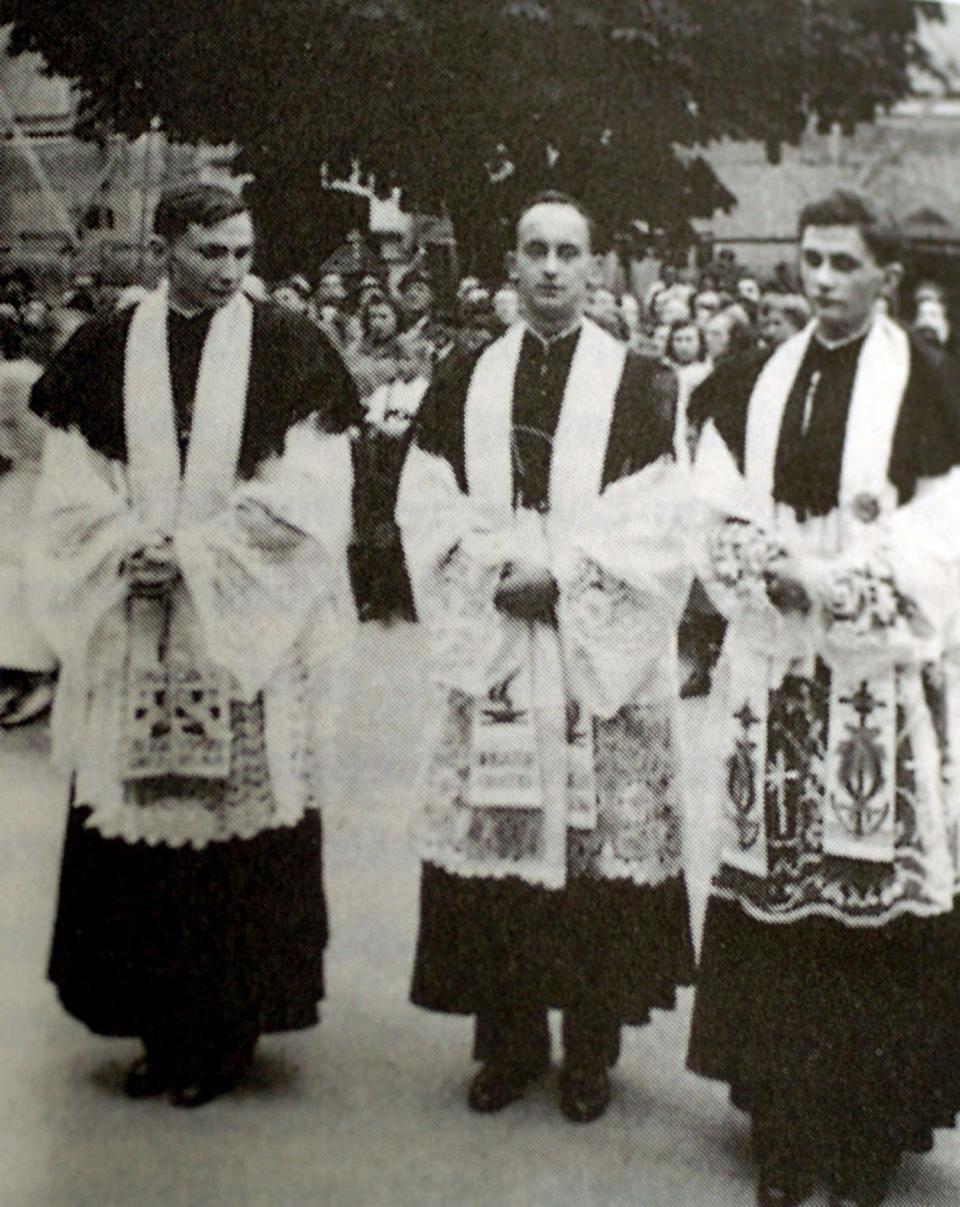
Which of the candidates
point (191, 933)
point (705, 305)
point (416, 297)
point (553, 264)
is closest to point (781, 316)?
point (705, 305)

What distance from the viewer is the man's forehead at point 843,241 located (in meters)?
2.40

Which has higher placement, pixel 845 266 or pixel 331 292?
pixel 845 266

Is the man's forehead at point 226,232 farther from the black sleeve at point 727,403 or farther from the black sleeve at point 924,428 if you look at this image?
the black sleeve at point 924,428

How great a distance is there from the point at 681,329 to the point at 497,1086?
1.33 m

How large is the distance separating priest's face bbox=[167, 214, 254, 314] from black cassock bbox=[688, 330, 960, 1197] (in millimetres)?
821

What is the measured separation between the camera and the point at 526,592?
233 cm

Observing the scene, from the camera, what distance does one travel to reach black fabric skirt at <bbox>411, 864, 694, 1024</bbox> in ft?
7.70

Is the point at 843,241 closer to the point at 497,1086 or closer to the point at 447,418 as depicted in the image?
the point at 447,418

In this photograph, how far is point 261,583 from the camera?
225 centimetres

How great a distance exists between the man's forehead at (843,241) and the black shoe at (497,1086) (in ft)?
4.93

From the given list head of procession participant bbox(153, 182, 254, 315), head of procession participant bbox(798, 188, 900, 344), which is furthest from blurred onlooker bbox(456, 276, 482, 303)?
head of procession participant bbox(798, 188, 900, 344)

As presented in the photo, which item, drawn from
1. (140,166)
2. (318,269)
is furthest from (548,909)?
(140,166)

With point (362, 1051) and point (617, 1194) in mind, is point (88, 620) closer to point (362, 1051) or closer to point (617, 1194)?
point (362, 1051)

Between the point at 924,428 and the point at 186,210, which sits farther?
the point at 924,428
